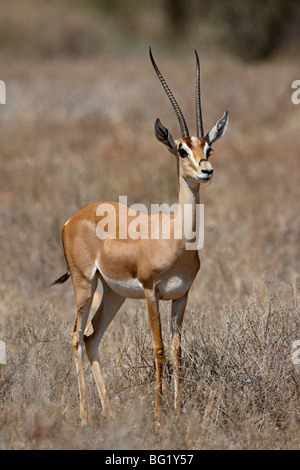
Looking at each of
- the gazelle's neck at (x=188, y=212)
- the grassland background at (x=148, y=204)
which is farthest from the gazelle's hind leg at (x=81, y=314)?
the gazelle's neck at (x=188, y=212)

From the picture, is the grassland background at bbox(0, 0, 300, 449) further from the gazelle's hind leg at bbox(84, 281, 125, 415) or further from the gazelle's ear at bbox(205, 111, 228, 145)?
the gazelle's ear at bbox(205, 111, 228, 145)

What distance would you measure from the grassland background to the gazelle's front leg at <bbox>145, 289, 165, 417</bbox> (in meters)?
0.08

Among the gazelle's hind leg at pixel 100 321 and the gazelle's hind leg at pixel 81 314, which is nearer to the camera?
the gazelle's hind leg at pixel 81 314

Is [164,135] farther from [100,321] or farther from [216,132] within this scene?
[100,321]

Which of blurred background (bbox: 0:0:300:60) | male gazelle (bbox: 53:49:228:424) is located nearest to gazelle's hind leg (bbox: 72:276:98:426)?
male gazelle (bbox: 53:49:228:424)

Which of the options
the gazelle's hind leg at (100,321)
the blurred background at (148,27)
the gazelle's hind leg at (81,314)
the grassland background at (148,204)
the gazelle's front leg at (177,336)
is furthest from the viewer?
the blurred background at (148,27)

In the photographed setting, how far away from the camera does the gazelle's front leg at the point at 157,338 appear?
521 centimetres

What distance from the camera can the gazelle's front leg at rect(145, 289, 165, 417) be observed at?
17.1 feet

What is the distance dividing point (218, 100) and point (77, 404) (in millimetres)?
11716

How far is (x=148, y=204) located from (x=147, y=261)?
6366mm

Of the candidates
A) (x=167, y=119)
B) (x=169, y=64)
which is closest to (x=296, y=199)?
(x=167, y=119)

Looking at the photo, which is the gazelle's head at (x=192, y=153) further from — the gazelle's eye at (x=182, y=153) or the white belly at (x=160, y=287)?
the white belly at (x=160, y=287)
